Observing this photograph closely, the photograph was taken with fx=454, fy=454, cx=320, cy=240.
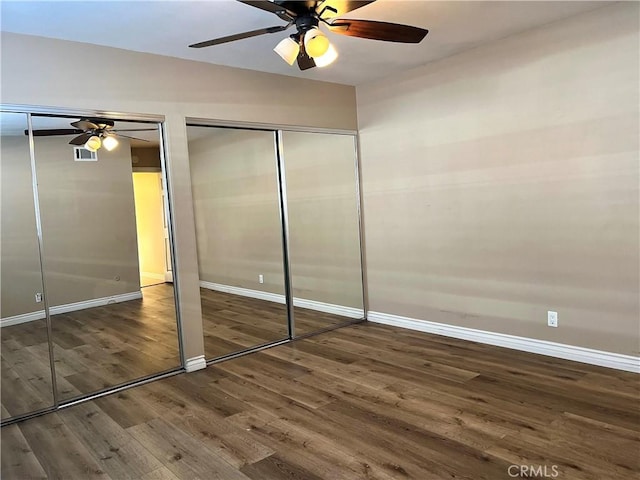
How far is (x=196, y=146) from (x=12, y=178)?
1425 mm

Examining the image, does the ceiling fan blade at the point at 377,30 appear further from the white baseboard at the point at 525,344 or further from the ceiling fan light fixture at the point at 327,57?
the white baseboard at the point at 525,344

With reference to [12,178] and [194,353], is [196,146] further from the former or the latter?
[194,353]

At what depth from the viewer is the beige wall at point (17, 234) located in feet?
10.1

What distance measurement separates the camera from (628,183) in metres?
3.22

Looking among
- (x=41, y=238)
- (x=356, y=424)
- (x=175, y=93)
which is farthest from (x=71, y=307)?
(x=356, y=424)

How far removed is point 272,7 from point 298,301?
10.1 feet

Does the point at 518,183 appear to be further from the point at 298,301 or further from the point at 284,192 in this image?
the point at 298,301

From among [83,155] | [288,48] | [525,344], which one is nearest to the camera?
[288,48]

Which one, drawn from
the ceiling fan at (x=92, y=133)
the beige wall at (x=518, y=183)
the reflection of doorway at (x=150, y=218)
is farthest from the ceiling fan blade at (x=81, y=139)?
the beige wall at (x=518, y=183)

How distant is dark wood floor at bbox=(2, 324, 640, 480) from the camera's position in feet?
7.70

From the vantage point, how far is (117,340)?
12.8 ft

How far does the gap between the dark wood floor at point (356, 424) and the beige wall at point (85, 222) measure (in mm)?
939

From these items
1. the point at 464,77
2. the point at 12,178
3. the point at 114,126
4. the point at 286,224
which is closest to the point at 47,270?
the point at 12,178

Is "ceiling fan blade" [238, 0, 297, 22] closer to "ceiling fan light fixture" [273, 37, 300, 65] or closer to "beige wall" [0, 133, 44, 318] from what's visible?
"ceiling fan light fixture" [273, 37, 300, 65]
